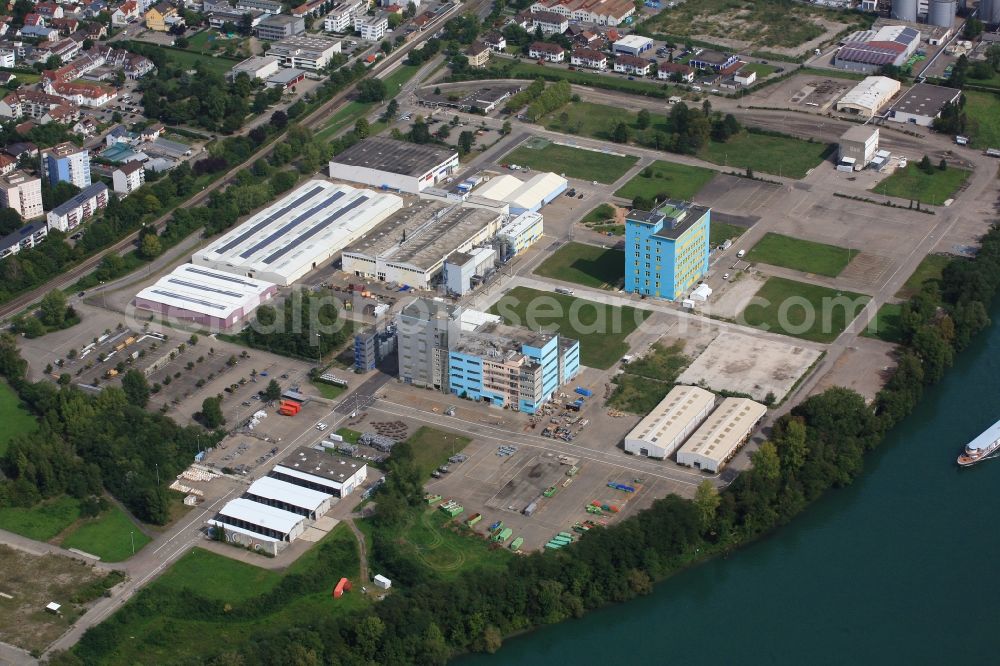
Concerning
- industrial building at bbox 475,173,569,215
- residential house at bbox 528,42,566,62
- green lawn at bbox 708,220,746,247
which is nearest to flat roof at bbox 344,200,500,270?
industrial building at bbox 475,173,569,215

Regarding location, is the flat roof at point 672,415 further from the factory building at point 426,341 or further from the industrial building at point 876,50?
the industrial building at point 876,50

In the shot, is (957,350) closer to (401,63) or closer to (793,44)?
(793,44)

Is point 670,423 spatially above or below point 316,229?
below

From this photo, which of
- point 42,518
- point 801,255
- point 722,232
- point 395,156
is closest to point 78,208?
point 395,156

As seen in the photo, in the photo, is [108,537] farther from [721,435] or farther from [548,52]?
[548,52]

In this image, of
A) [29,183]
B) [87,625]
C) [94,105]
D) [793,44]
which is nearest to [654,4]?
[793,44]

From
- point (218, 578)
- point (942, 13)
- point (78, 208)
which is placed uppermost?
point (942, 13)
